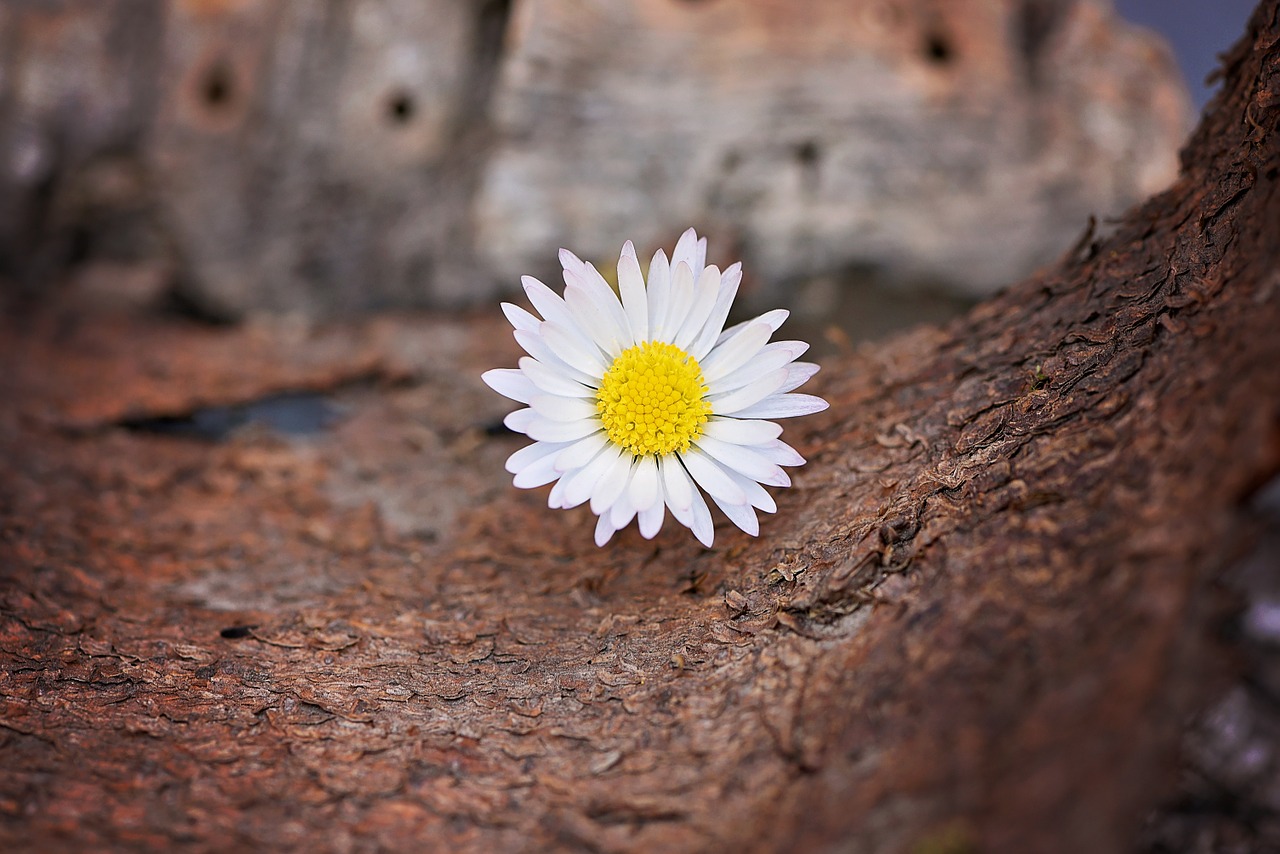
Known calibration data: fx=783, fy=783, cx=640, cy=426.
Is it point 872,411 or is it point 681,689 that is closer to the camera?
point 681,689

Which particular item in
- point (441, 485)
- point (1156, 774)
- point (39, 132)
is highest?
point (39, 132)

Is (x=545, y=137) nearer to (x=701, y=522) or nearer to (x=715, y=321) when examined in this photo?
(x=715, y=321)

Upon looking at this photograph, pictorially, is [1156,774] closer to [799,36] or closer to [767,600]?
[767,600]

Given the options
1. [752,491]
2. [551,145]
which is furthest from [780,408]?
[551,145]

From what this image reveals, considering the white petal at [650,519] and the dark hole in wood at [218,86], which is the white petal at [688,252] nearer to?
the white petal at [650,519]

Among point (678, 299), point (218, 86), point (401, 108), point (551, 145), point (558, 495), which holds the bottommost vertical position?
point (558, 495)

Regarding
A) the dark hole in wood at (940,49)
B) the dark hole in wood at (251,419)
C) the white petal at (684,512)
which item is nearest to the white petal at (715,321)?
the white petal at (684,512)

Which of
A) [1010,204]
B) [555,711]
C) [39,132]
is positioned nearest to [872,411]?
[555,711]

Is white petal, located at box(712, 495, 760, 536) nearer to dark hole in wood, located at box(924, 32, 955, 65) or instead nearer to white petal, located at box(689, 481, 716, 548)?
white petal, located at box(689, 481, 716, 548)
